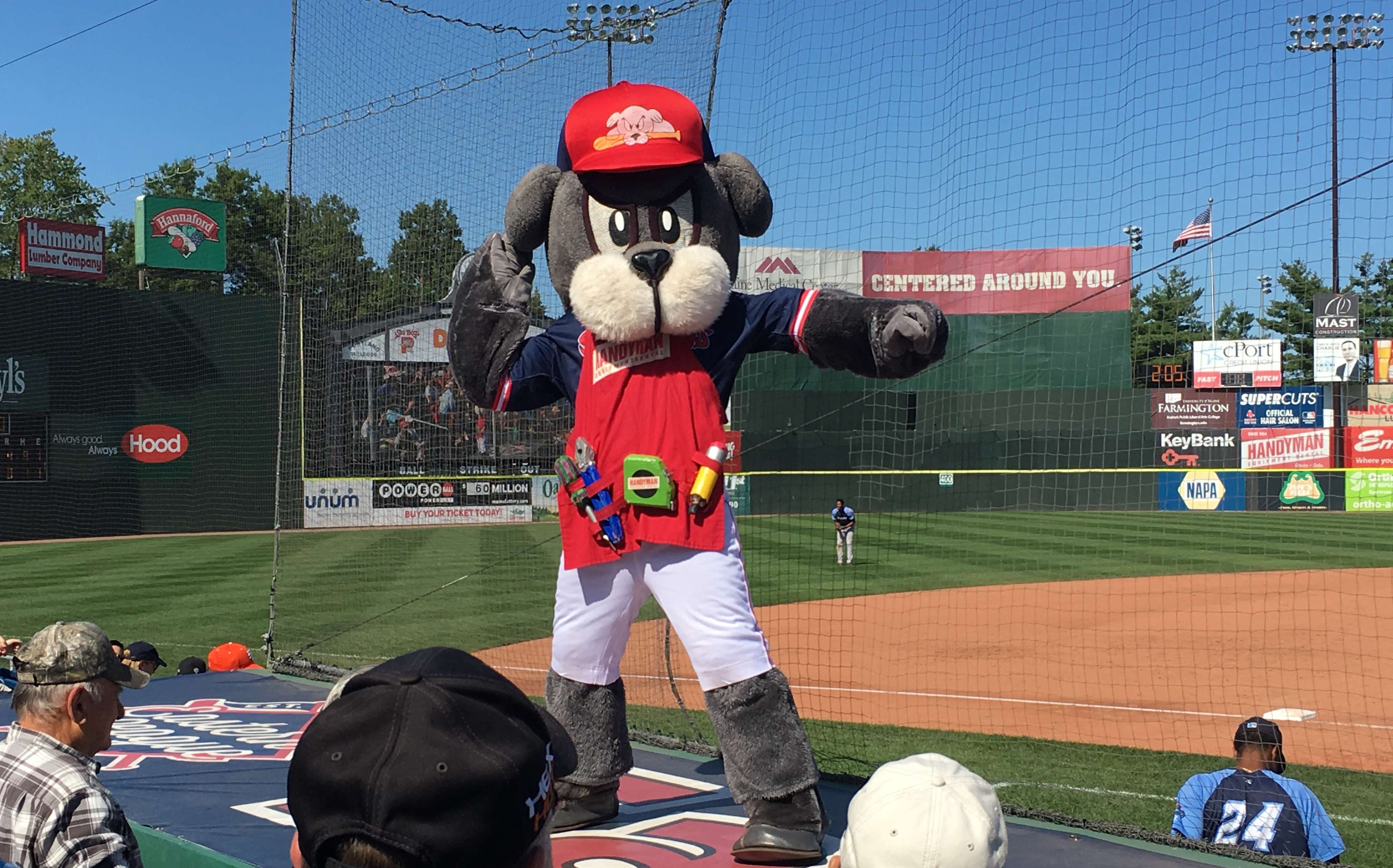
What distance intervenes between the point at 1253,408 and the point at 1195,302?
21013mm

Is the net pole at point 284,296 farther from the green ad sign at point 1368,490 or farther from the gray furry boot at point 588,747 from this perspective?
the green ad sign at point 1368,490

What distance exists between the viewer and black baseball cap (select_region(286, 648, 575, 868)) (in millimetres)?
1146

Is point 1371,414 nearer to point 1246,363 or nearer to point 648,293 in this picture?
point 1246,363

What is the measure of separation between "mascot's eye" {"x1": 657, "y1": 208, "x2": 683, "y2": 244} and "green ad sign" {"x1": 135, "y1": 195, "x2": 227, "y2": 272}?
26.4m

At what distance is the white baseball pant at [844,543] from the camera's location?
59.8 ft

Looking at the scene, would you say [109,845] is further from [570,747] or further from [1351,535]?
[1351,535]

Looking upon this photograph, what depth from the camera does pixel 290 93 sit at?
7.30 m

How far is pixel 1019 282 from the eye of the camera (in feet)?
84.2

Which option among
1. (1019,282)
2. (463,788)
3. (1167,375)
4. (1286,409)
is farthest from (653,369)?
(1286,409)

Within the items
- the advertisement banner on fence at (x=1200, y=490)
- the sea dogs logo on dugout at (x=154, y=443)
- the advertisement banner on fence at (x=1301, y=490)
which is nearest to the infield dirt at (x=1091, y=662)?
the advertisement banner on fence at (x=1200, y=490)

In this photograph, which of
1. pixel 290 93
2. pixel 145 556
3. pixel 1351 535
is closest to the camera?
pixel 290 93

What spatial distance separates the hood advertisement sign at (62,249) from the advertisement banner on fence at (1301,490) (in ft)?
87.3

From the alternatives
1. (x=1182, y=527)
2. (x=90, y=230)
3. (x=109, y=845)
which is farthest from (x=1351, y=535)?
(x=90, y=230)

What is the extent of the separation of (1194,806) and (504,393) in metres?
2.94
